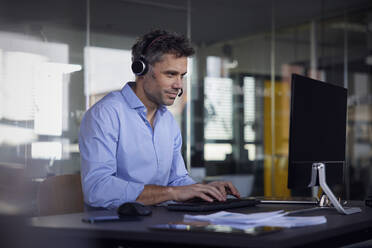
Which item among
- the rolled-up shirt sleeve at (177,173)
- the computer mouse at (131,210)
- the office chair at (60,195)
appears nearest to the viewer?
the computer mouse at (131,210)

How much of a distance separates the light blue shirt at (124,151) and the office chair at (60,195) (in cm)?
18

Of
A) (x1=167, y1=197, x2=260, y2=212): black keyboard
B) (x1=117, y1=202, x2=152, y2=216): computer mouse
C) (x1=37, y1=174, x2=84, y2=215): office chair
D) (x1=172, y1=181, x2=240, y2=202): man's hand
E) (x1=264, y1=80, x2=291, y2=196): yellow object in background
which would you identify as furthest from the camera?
(x1=264, y1=80, x2=291, y2=196): yellow object in background

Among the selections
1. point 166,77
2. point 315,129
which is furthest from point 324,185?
point 166,77

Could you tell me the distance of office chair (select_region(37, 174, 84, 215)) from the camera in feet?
6.99

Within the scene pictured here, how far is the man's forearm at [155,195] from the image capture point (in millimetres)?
1952

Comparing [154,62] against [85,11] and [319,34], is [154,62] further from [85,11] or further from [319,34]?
[319,34]

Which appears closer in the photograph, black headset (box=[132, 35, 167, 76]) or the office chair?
the office chair

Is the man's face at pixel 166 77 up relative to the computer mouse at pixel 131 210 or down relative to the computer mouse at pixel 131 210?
up

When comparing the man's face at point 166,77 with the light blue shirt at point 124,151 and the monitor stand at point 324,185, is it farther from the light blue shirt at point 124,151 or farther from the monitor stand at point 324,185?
the monitor stand at point 324,185

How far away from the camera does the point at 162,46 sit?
2385 mm

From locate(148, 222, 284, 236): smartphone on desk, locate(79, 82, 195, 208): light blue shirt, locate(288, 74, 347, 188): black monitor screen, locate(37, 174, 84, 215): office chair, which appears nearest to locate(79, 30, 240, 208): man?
locate(79, 82, 195, 208): light blue shirt

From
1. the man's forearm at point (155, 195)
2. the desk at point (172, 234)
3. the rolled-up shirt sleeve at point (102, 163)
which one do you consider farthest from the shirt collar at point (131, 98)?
the desk at point (172, 234)

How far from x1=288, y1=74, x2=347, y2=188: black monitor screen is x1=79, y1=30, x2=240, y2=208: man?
328 mm

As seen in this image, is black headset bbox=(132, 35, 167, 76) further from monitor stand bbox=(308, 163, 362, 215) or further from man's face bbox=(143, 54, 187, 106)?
monitor stand bbox=(308, 163, 362, 215)
